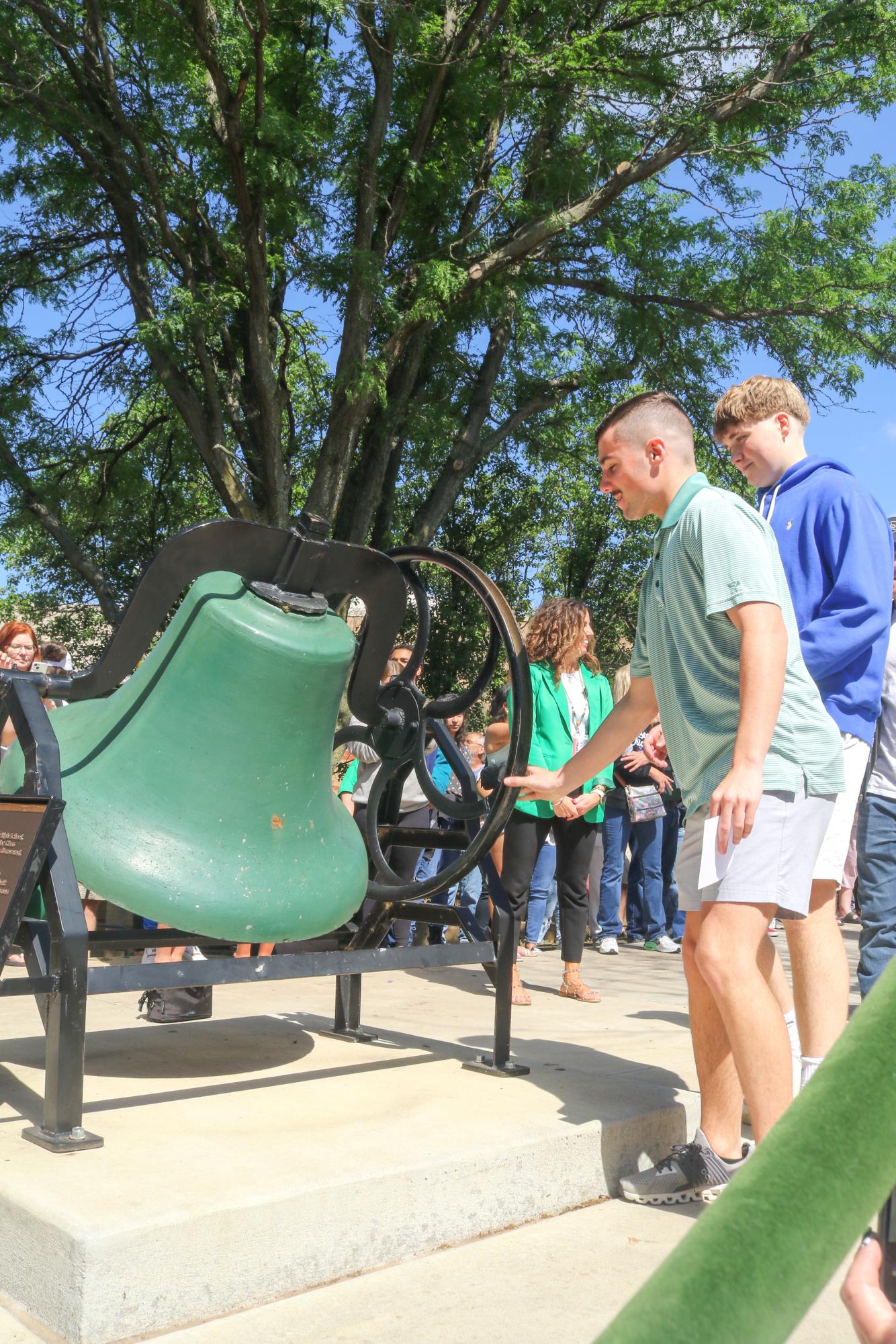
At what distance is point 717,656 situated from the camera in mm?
2756

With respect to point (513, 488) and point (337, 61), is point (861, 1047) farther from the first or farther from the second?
point (513, 488)

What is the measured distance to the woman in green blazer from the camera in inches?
216

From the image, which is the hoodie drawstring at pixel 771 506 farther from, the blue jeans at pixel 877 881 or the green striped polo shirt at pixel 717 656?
the blue jeans at pixel 877 881

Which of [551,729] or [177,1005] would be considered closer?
[177,1005]

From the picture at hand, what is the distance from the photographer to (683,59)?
12734mm

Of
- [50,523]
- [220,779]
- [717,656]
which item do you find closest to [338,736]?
[220,779]

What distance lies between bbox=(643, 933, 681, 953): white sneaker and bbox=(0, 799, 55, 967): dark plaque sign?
21.2 ft

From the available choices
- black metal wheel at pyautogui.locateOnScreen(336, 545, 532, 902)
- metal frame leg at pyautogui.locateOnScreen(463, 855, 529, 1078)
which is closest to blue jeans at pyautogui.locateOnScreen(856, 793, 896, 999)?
metal frame leg at pyautogui.locateOnScreen(463, 855, 529, 1078)

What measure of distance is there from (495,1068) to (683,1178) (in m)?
0.75

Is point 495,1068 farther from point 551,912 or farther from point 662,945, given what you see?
point 551,912

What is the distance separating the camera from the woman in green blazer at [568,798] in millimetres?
5492

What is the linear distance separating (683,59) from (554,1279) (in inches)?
515

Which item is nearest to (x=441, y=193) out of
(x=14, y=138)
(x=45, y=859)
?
(x=14, y=138)

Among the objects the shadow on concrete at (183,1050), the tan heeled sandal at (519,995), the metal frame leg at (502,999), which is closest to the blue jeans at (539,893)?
the tan heeled sandal at (519,995)
